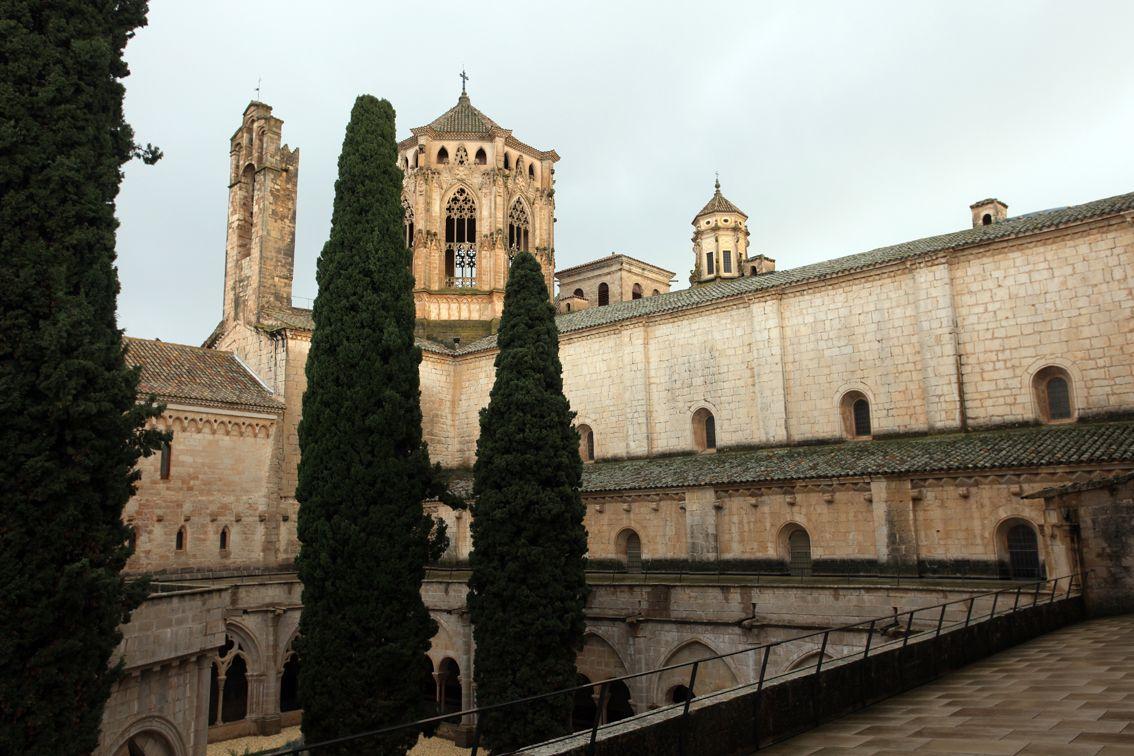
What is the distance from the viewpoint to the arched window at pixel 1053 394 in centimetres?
1836

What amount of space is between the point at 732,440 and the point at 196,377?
16.8m

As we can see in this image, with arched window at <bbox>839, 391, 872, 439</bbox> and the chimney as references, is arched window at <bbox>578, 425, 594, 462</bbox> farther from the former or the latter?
the chimney

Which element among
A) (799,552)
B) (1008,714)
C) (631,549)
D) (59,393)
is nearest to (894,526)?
(799,552)

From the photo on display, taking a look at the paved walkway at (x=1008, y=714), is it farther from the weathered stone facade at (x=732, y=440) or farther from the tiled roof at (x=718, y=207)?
the tiled roof at (x=718, y=207)

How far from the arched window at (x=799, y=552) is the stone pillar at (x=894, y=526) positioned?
1.80 meters

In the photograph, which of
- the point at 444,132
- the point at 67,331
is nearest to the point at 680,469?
the point at 67,331

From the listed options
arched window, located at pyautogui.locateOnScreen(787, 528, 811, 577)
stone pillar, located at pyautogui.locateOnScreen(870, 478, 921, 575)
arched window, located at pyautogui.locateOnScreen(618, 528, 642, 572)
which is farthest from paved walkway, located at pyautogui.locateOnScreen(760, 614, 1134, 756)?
arched window, located at pyautogui.locateOnScreen(618, 528, 642, 572)

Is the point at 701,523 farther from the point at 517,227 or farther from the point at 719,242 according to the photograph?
the point at 719,242

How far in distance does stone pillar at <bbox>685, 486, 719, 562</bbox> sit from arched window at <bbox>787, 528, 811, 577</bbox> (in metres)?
1.83

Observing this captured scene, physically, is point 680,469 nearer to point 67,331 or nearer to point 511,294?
point 511,294

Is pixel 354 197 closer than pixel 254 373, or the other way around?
pixel 354 197

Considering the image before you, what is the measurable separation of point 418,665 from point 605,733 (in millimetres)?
11182

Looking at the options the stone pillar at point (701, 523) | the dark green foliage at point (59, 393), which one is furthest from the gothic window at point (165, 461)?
the stone pillar at point (701, 523)

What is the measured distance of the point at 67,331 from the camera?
8.91 metres
